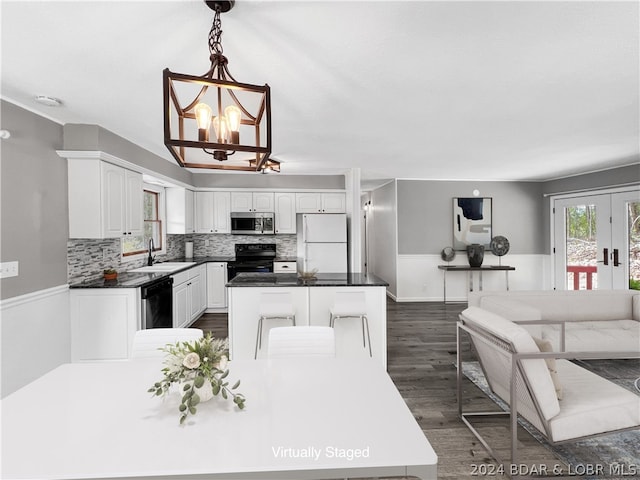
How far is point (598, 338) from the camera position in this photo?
10.6 ft

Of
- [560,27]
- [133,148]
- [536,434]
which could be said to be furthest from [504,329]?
[133,148]

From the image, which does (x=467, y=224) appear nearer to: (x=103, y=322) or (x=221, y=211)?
(x=221, y=211)

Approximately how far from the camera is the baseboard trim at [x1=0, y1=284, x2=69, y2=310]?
2.60 m

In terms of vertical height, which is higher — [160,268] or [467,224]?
[467,224]

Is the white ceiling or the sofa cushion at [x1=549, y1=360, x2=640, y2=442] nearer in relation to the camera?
the white ceiling

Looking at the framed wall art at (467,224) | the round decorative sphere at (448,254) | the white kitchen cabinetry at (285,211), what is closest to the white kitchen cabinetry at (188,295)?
the white kitchen cabinetry at (285,211)

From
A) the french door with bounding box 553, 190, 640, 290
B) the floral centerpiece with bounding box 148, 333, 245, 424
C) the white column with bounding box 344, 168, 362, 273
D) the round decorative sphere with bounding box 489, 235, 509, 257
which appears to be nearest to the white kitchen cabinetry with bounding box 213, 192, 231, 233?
the white column with bounding box 344, 168, 362, 273

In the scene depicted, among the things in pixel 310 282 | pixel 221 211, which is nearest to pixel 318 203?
pixel 221 211

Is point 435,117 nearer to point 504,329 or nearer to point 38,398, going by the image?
point 504,329

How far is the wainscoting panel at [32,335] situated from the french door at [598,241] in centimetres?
759

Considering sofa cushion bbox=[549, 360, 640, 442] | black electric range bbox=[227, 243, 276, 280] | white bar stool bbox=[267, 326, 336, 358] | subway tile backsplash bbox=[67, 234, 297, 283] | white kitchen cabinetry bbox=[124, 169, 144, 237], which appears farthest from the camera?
black electric range bbox=[227, 243, 276, 280]

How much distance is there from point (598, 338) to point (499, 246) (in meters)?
3.60

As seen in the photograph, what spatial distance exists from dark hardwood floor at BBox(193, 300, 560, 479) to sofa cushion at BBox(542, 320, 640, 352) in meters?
1.02

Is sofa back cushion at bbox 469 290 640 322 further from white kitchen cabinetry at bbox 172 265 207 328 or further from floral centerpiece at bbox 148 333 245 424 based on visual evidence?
white kitchen cabinetry at bbox 172 265 207 328
